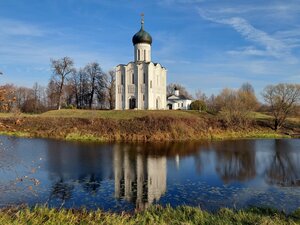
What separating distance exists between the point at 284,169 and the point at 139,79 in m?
30.5

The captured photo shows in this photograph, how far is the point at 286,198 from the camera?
1202 cm

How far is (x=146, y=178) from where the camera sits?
15570mm

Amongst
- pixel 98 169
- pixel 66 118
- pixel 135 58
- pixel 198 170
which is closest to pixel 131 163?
pixel 98 169

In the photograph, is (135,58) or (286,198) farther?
(135,58)

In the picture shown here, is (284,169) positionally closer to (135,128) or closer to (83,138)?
(135,128)

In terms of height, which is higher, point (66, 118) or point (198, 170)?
point (66, 118)

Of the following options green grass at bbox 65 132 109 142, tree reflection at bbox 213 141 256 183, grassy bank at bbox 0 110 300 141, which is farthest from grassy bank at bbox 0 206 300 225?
grassy bank at bbox 0 110 300 141

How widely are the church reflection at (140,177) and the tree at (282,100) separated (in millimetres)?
26672

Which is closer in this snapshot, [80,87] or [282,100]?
[282,100]

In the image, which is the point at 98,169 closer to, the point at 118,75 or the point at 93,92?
the point at 118,75

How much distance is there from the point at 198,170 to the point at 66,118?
2425 cm

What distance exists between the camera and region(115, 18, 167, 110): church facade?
46.5m

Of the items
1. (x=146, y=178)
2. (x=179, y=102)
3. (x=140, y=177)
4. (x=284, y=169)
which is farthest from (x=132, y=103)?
(x=146, y=178)

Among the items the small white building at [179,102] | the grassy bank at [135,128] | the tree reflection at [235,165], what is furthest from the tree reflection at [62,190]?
the small white building at [179,102]
